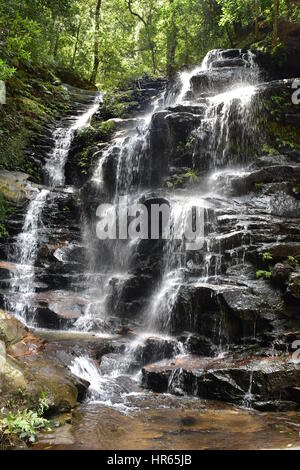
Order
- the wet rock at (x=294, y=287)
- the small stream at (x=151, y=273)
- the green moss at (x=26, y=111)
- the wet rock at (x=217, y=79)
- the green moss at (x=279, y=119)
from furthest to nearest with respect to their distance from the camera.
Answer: the wet rock at (x=217, y=79)
the green moss at (x=26, y=111)
the green moss at (x=279, y=119)
the wet rock at (x=294, y=287)
the small stream at (x=151, y=273)

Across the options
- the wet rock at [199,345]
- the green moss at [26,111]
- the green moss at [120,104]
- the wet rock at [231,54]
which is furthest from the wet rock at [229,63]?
the wet rock at [199,345]

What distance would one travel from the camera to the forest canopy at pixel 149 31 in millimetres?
18203

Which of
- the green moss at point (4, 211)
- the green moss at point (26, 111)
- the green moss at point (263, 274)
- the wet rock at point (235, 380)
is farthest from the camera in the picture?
the green moss at point (26, 111)

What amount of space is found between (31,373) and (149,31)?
2454cm

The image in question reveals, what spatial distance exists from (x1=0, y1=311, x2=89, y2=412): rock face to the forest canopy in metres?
11.2

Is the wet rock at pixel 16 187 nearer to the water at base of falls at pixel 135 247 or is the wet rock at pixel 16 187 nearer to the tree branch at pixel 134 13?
the water at base of falls at pixel 135 247

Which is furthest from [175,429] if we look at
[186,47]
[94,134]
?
[186,47]

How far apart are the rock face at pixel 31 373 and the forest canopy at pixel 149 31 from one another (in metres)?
11.2

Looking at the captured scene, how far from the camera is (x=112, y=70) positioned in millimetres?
25625

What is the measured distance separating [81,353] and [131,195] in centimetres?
780

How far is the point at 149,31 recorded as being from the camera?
997 inches

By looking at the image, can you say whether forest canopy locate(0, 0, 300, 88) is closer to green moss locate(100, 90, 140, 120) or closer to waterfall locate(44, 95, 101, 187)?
green moss locate(100, 90, 140, 120)
